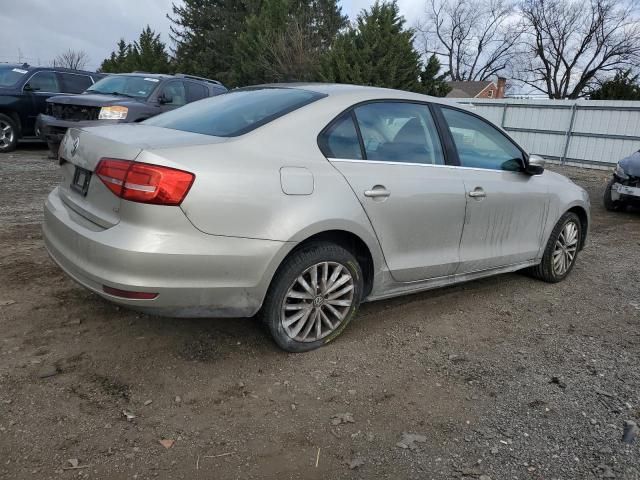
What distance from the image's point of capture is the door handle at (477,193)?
12.7 feet

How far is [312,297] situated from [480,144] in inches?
76.6

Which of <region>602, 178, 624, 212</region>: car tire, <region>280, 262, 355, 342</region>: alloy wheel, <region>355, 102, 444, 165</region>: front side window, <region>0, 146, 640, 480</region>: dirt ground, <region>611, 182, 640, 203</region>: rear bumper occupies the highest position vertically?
<region>355, 102, 444, 165</region>: front side window

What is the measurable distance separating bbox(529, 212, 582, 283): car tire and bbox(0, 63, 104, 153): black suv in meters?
9.90

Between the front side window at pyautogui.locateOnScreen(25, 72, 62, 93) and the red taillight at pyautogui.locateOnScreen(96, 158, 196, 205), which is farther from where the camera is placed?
the front side window at pyautogui.locateOnScreen(25, 72, 62, 93)

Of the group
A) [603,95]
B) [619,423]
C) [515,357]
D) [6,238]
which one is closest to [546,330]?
[515,357]

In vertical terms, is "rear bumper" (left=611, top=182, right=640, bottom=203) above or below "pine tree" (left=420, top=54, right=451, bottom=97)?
below

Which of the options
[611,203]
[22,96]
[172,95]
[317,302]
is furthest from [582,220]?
[22,96]

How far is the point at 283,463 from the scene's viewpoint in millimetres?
2393

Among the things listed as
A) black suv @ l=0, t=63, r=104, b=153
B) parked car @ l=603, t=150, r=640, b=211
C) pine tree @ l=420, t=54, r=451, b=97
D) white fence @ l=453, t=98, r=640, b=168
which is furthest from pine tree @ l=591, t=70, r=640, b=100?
black suv @ l=0, t=63, r=104, b=153

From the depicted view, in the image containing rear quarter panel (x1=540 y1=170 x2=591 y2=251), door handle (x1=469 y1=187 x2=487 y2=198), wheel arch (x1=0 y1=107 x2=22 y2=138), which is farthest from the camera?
wheel arch (x1=0 y1=107 x2=22 y2=138)

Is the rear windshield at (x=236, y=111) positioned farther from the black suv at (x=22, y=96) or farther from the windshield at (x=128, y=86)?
the black suv at (x=22, y=96)

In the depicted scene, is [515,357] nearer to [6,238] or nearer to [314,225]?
[314,225]

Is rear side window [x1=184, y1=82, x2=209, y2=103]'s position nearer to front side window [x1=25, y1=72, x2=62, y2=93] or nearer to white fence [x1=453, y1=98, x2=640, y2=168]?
front side window [x1=25, y1=72, x2=62, y2=93]

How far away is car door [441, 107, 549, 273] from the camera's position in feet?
13.0
